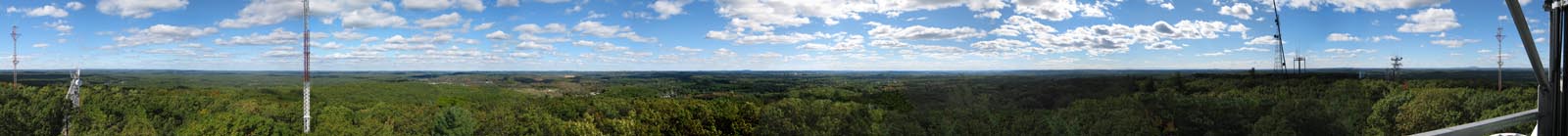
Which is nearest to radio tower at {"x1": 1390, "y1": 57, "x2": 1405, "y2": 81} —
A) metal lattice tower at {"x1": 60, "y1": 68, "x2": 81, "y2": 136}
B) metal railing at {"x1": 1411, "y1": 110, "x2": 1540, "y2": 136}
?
metal railing at {"x1": 1411, "y1": 110, "x2": 1540, "y2": 136}

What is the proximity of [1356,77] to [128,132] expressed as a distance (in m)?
13.4

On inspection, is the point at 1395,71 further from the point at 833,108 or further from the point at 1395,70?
the point at 833,108

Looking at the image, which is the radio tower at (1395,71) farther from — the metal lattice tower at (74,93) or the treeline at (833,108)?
the metal lattice tower at (74,93)

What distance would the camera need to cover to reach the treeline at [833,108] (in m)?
9.71

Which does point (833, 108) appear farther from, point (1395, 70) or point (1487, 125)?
point (1487, 125)

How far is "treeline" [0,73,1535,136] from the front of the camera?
9711mm

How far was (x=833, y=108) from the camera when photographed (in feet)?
33.3

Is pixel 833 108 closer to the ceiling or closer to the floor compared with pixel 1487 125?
closer to the floor

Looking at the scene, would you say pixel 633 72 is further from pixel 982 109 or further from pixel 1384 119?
pixel 1384 119

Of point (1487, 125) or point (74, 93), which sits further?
point (74, 93)

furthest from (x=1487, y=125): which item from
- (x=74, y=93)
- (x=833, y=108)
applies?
(x=74, y=93)

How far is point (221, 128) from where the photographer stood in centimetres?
1095

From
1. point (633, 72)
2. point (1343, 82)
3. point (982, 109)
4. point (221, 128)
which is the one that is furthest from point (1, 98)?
point (1343, 82)

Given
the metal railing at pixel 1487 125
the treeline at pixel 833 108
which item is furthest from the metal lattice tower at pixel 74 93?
the metal railing at pixel 1487 125
